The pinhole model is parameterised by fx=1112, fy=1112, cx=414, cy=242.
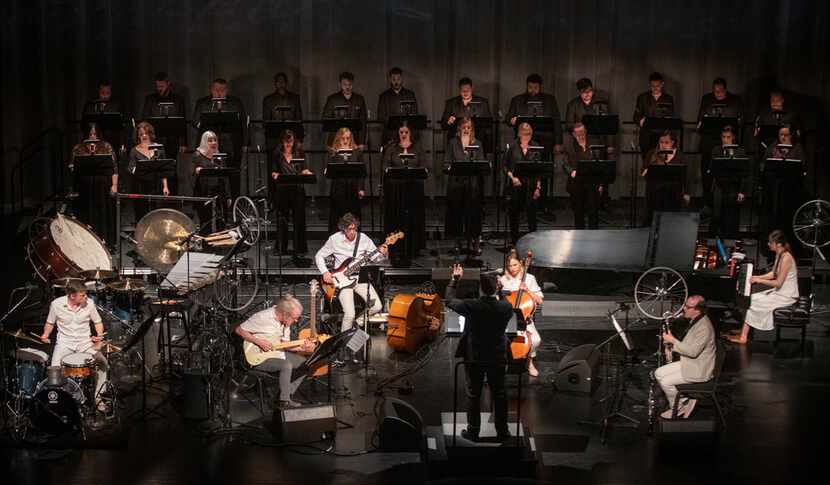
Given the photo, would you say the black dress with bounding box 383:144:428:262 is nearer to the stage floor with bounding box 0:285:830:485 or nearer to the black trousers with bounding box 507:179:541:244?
the black trousers with bounding box 507:179:541:244

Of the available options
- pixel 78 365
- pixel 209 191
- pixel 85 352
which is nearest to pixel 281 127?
pixel 209 191

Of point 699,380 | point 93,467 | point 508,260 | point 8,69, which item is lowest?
point 93,467

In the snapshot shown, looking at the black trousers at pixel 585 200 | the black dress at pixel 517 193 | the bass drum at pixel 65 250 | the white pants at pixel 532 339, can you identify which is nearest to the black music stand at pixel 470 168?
the black dress at pixel 517 193

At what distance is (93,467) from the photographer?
8.77m

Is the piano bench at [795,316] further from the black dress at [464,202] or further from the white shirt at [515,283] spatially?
the black dress at [464,202]

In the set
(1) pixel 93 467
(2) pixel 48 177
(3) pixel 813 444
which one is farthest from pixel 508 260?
(2) pixel 48 177

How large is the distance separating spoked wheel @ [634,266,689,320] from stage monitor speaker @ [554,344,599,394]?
1.25 m

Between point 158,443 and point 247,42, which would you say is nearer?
point 158,443

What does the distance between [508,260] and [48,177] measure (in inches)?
367

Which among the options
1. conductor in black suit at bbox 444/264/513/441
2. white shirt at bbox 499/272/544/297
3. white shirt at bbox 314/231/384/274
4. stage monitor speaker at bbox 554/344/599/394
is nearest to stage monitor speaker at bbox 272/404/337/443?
conductor in black suit at bbox 444/264/513/441

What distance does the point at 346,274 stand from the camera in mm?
12062

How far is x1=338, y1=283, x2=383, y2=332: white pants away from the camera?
39.0ft

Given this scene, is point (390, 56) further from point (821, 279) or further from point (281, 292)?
point (821, 279)

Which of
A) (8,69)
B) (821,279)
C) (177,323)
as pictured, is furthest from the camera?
(8,69)
